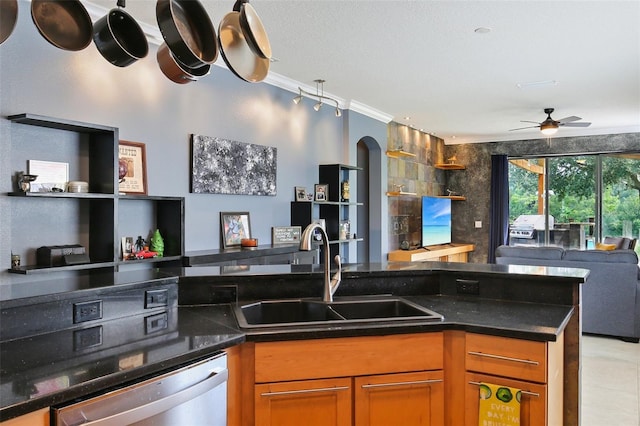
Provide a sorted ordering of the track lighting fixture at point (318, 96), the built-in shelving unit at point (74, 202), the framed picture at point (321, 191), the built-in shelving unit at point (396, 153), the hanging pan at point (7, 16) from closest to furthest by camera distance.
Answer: the hanging pan at point (7, 16)
the built-in shelving unit at point (74, 202)
the track lighting fixture at point (318, 96)
the framed picture at point (321, 191)
the built-in shelving unit at point (396, 153)

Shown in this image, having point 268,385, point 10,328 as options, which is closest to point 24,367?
point 10,328

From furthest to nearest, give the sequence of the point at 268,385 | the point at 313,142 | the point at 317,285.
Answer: the point at 313,142, the point at 317,285, the point at 268,385

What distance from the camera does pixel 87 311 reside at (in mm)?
1887

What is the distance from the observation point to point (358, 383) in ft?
6.24

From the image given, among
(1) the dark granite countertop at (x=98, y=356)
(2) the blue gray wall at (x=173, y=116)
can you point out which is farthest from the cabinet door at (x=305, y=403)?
(2) the blue gray wall at (x=173, y=116)

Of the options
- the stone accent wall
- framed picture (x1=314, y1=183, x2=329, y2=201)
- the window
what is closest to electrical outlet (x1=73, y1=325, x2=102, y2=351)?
framed picture (x1=314, y1=183, x2=329, y2=201)

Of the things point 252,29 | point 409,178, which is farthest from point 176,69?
point 409,178

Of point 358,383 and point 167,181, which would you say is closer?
point 358,383

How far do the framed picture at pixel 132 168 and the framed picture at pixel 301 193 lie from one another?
1.97m

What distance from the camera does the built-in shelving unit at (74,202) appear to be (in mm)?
2934

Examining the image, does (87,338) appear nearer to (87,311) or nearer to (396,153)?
(87,311)

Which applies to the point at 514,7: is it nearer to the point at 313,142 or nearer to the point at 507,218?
the point at 313,142

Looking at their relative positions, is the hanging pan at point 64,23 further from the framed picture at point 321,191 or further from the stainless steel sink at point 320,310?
the framed picture at point 321,191

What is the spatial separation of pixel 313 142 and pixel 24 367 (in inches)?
178
